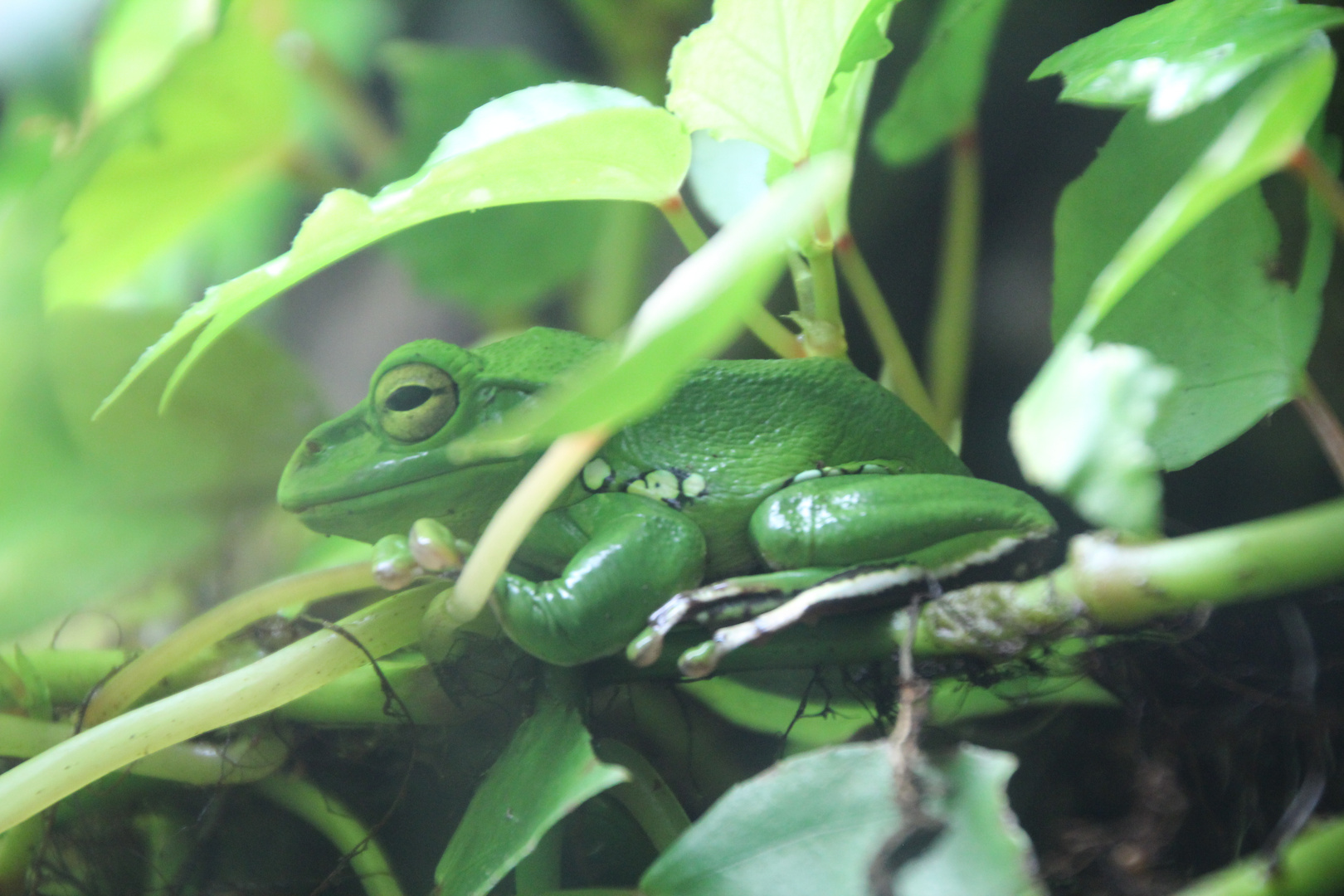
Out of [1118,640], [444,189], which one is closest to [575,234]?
[444,189]

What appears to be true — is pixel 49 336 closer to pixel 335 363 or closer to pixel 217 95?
pixel 217 95

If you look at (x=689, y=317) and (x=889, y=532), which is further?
(x=889, y=532)

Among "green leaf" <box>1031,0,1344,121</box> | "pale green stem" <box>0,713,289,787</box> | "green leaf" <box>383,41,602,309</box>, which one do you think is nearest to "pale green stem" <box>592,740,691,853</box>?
"pale green stem" <box>0,713,289,787</box>

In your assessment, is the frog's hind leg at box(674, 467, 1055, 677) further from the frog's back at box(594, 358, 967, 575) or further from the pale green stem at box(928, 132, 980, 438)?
the pale green stem at box(928, 132, 980, 438)

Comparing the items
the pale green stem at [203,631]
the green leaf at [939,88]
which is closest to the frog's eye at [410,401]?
the pale green stem at [203,631]

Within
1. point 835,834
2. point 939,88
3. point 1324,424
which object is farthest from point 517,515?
point 939,88

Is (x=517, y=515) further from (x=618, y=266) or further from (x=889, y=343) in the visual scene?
(x=618, y=266)
